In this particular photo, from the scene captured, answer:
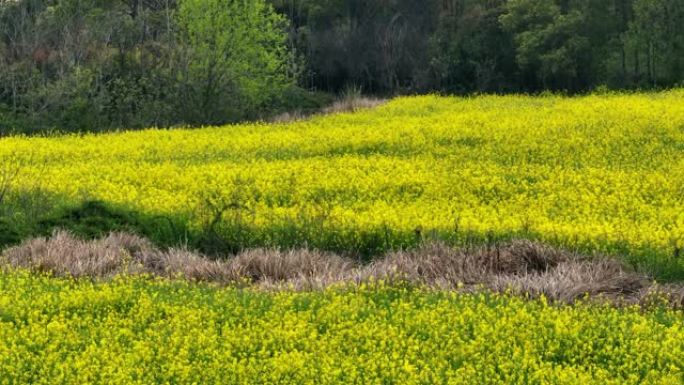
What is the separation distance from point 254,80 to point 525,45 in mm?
16765

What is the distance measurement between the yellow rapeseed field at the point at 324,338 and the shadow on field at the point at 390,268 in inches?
21.0

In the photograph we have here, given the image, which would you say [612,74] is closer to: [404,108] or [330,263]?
[404,108]

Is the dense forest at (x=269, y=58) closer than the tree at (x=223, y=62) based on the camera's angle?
No

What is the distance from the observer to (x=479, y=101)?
4369cm

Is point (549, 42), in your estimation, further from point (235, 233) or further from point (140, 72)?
point (235, 233)

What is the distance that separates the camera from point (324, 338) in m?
9.08

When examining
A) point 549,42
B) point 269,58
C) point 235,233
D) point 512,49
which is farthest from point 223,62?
point 235,233

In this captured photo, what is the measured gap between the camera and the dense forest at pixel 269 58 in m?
38.7

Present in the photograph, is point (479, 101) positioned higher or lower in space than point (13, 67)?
lower

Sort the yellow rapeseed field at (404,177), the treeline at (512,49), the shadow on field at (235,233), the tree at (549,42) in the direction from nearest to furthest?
the shadow on field at (235,233), the yellow rapeseed field at (404,177), the treeline at (512,49), the tree at (549,42)

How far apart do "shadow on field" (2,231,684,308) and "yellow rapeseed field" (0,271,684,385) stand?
1.75 feet

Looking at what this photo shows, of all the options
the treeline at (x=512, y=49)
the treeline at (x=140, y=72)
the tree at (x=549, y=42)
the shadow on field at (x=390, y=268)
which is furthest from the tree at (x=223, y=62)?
the shadow on field at (x=390, y=268)

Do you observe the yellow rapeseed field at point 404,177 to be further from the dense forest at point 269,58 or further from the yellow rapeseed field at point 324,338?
the dense forest at point 269,58

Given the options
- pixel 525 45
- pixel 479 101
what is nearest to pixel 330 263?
pixel 479 101
